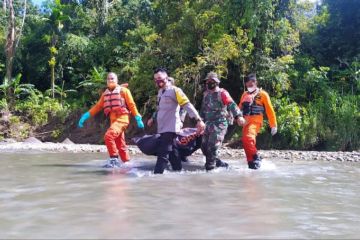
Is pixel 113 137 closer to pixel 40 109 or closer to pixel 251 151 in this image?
pixel 251 151

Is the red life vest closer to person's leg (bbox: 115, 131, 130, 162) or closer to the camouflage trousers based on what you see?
person's leg (bbox: 115, 131, 130, 162)

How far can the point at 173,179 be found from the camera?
6633 mm

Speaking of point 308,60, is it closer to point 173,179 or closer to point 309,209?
point 173,179

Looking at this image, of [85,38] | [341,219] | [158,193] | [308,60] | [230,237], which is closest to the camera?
[230,237]

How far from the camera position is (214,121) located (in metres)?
7.81

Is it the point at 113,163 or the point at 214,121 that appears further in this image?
the point at 113,163

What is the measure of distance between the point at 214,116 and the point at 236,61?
6943 mm

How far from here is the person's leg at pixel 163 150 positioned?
7.21 metres

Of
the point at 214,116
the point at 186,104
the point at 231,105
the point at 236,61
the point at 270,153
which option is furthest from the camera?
the point at 236,61

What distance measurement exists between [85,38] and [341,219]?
1897 cm

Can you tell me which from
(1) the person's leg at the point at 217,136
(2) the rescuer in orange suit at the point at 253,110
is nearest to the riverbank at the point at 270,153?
(2) the rescuer in orange suit at the point at 253,110

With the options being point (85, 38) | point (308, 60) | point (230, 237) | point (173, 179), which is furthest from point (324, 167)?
point (85, 38)

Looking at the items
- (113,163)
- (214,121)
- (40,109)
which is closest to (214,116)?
(214,121)

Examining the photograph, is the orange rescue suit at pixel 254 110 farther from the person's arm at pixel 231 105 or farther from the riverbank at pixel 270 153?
the riverbank at pixel 270 153
